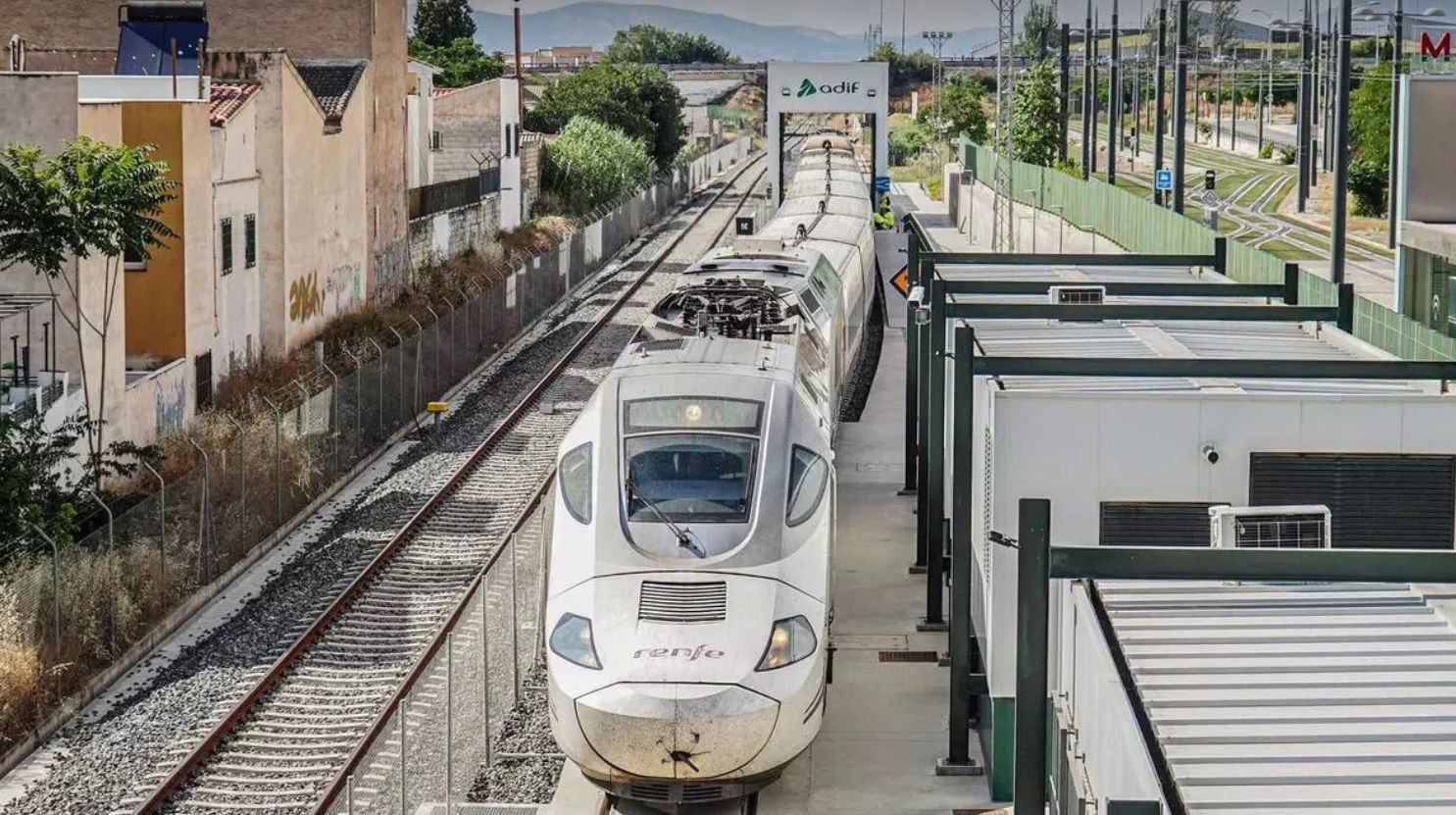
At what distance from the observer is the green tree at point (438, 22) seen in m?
146

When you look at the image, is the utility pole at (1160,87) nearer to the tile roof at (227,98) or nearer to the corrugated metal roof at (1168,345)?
the tile roof at (227,98)

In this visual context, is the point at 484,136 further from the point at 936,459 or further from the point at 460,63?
the point at 460,63

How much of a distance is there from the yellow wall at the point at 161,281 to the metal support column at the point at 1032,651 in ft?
77.8

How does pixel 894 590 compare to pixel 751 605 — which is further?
pixel 894 590

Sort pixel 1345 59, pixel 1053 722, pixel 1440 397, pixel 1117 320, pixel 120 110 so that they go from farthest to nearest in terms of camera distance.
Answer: pixel 1345 59 → pixel 120 110 → pixel 1117 320 → pixel 1440 397 → pixel 1053 722

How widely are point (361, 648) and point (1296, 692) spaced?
12888 millimetres

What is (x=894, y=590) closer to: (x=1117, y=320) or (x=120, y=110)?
(x=1117, y=320)

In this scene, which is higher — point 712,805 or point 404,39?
point 404,39

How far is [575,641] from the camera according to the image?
49.0 ft

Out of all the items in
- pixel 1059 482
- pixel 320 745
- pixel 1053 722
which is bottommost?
pixel 320 745

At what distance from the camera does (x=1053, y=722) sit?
12969 millimetres

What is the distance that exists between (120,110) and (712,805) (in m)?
19.0

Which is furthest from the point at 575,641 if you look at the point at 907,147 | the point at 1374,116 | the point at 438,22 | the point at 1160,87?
the point at 438,22

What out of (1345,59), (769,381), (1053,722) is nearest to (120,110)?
(769,381)
